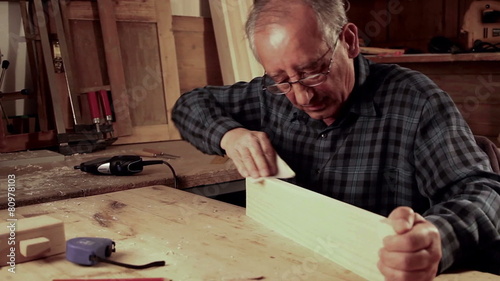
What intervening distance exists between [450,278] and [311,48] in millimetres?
645

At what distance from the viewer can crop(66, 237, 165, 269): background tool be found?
95cm

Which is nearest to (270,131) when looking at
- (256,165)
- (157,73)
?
(256,165)

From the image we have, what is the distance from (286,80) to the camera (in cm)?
136

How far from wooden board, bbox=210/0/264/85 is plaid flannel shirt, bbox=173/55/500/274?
50.5 inches

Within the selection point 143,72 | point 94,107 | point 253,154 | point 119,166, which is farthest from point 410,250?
point 143,72

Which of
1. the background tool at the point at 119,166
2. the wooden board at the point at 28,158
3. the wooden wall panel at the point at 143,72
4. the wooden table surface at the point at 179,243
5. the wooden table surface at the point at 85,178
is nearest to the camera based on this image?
the wooden table surface at the point at 179,243

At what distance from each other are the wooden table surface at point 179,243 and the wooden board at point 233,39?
1.74 metres

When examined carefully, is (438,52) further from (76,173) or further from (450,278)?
(450,278)

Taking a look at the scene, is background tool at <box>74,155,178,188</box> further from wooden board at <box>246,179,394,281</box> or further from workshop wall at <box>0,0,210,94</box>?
workshop wall at <box>0,0,210,94</box>

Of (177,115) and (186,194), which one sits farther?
(177,115)

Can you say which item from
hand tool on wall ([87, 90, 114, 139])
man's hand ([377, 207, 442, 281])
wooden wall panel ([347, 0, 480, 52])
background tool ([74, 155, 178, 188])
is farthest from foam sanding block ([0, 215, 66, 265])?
wooden wall panel ([347, 0, 480, 52])

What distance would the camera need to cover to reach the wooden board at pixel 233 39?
10.2ft

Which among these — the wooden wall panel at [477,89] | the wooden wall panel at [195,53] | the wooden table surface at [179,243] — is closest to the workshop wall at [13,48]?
the wooden wall panel at [195,53]

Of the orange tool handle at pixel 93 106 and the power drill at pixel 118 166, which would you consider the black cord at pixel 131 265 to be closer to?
the power drill at pixel 118 166
